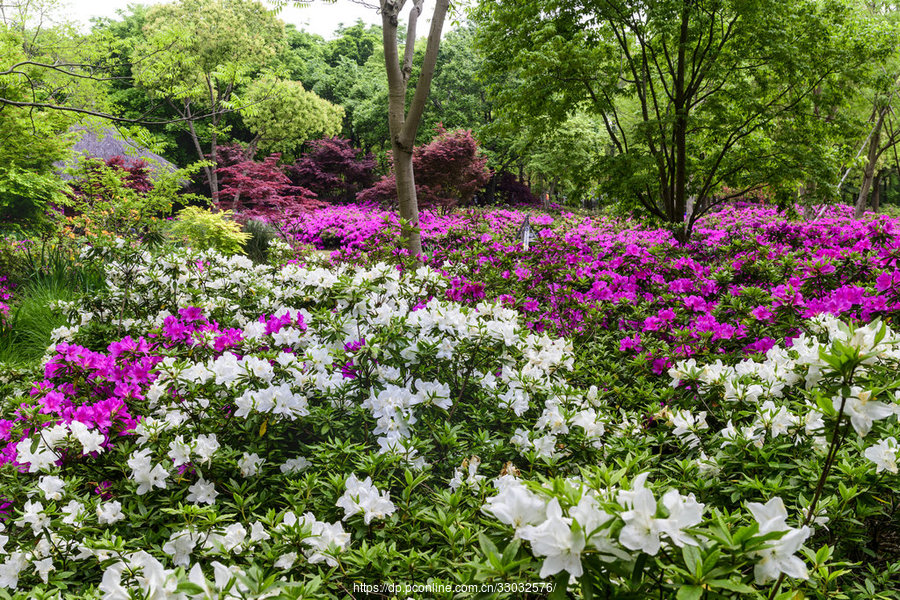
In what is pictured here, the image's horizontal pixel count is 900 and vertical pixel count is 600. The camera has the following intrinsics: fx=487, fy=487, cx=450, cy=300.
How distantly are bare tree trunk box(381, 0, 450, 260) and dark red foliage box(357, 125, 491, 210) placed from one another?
8.89 m

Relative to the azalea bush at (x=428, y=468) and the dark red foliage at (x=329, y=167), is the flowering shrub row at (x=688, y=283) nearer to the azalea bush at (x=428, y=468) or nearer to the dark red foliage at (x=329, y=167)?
the azalea bush at (x=428, y=468)

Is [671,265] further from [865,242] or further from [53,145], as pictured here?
[53,145]

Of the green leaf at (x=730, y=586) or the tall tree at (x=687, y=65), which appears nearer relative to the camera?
the green leaf at (x=730, y=586)

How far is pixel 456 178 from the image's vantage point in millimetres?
14656

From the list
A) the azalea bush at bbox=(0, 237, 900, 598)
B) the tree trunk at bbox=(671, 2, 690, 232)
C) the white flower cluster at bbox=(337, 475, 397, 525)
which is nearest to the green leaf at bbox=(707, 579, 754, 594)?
the azalea bush at bbox=(0, 237, 900, 598)

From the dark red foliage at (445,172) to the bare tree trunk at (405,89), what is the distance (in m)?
8.89

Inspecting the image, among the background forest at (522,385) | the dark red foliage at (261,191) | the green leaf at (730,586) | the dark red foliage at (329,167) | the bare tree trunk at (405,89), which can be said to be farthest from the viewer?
the dark red foliage at (329,167)

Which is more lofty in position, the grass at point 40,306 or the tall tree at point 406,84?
the tall tree at point 406,84

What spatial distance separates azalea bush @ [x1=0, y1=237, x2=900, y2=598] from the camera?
752 millimetres

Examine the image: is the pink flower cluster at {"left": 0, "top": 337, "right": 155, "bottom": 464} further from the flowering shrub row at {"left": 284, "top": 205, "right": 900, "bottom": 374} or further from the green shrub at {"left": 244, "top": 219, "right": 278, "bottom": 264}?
the green shrub at {"left": 244, "top": 219, "right": 278, "bottom": 264}

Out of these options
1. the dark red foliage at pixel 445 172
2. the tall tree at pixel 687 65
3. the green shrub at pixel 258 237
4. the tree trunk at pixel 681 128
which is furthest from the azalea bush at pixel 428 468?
the dark red foliage at pixel 445 172

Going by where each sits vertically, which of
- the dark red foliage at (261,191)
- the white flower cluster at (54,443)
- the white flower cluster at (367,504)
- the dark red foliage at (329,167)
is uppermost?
the dark red foliage at (329,167)

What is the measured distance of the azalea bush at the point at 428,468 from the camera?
2.47 ft

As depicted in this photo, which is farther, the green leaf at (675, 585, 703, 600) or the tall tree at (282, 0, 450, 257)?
the tall tree at (282, 0, 450, 257)
